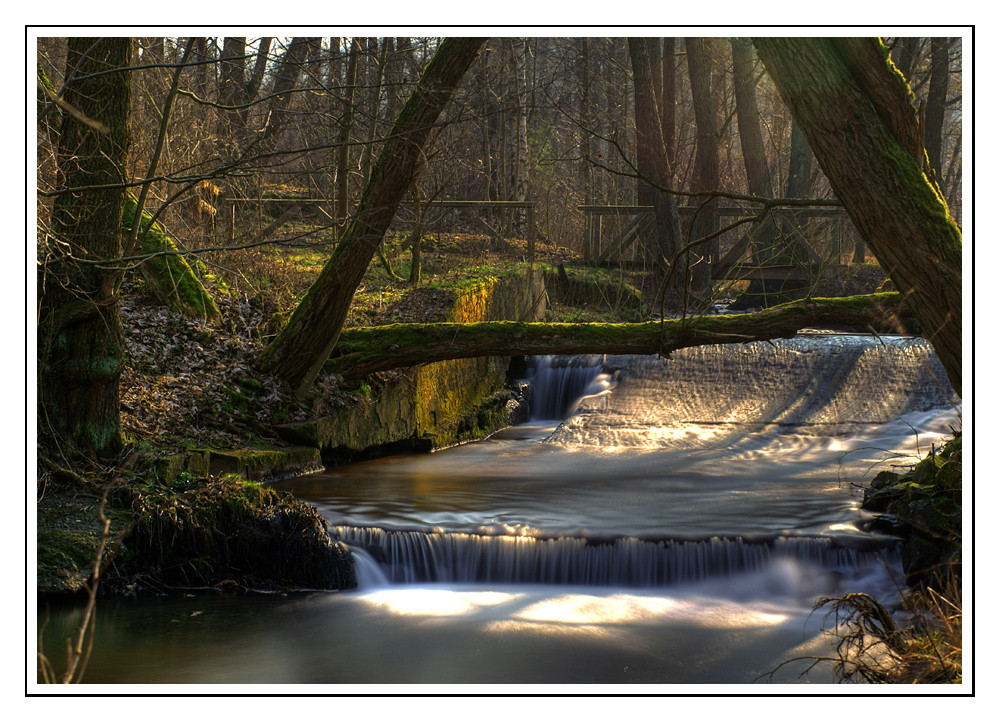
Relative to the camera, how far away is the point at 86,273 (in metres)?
6.94

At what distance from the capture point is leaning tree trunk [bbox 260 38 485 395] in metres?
9.02

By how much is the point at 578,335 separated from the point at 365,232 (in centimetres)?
268

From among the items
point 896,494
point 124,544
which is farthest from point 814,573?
point 124,544

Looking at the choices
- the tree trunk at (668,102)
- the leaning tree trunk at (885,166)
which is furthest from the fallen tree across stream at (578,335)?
the tree trunk at (668,102)

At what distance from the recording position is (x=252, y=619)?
6.18 metres

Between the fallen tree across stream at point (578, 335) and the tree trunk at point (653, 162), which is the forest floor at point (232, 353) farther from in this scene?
the tree trunk at point (653, 162)

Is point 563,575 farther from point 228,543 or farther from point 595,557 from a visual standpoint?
point 228,543

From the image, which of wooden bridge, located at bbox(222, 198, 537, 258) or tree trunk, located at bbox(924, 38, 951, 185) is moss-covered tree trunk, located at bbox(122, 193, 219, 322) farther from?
tree trunk, located at bbox(924, 38, 951, 185)

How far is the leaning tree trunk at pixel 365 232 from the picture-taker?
902cm

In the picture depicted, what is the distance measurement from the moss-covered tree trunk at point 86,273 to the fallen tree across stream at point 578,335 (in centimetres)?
361

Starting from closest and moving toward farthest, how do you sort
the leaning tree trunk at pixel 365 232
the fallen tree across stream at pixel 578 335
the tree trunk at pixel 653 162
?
the leaning tree trunk at pixel 365 232 → the fallen tree across stream at pixel 578 335 → the tree trunk at pixel 653 162

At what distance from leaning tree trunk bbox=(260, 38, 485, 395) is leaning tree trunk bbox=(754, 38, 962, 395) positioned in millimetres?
4511

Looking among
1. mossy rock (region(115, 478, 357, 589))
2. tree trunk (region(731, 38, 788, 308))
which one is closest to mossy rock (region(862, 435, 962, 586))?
mossy rock (region(115, 478, 357, 589))

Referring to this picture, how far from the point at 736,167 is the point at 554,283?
12.7 meters
